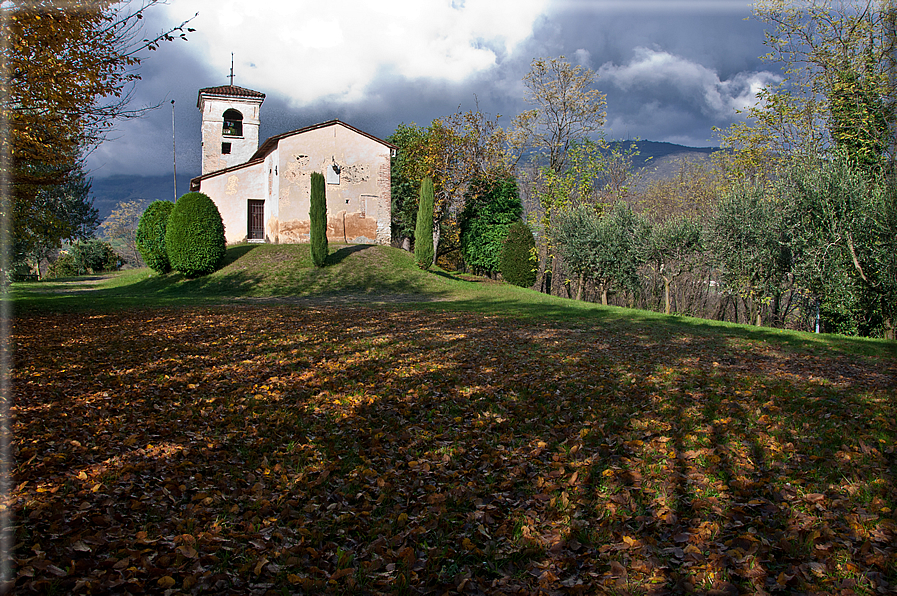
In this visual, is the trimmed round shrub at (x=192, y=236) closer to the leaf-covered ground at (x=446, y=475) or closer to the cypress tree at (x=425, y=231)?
the cypress tree at (x=425, y=231)

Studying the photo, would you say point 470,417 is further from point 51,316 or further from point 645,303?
point 645,303

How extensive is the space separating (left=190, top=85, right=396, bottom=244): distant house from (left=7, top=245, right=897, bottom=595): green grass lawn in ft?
67.4

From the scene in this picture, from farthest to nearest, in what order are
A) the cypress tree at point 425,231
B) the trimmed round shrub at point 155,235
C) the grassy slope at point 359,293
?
1. the cypress tree at point 425,231
2. the trimmed round shrub at point 155,235
3. the grassy slope at point 359,293

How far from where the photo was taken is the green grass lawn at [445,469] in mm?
2789

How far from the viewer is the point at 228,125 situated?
33.0m

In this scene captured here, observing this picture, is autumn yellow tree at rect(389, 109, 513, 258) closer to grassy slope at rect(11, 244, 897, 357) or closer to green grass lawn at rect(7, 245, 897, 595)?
grassy slope at rect(11, 244, 897, 357)

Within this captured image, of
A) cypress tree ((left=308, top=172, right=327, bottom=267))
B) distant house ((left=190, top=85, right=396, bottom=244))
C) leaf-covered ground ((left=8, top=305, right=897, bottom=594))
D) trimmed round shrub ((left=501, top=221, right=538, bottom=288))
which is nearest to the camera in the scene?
leaf-covered ground ((left=8, top=305, right=897, bottom=594))

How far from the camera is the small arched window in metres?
32.8

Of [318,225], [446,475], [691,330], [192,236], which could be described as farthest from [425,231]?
[446,475]

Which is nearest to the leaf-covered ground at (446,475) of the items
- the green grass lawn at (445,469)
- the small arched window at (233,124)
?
the green grass lawn at (445,469)

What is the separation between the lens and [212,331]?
993 centimetres

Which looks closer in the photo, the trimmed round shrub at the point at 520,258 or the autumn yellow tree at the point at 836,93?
the autumn yellow tree at the point at 836,93

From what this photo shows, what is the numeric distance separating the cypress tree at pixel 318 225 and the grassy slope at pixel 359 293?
0.72 metres

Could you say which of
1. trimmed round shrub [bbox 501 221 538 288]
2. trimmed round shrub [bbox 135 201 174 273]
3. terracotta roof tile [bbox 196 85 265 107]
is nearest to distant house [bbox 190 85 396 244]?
terracotta roof tile [bbox 196 85 265 107]
